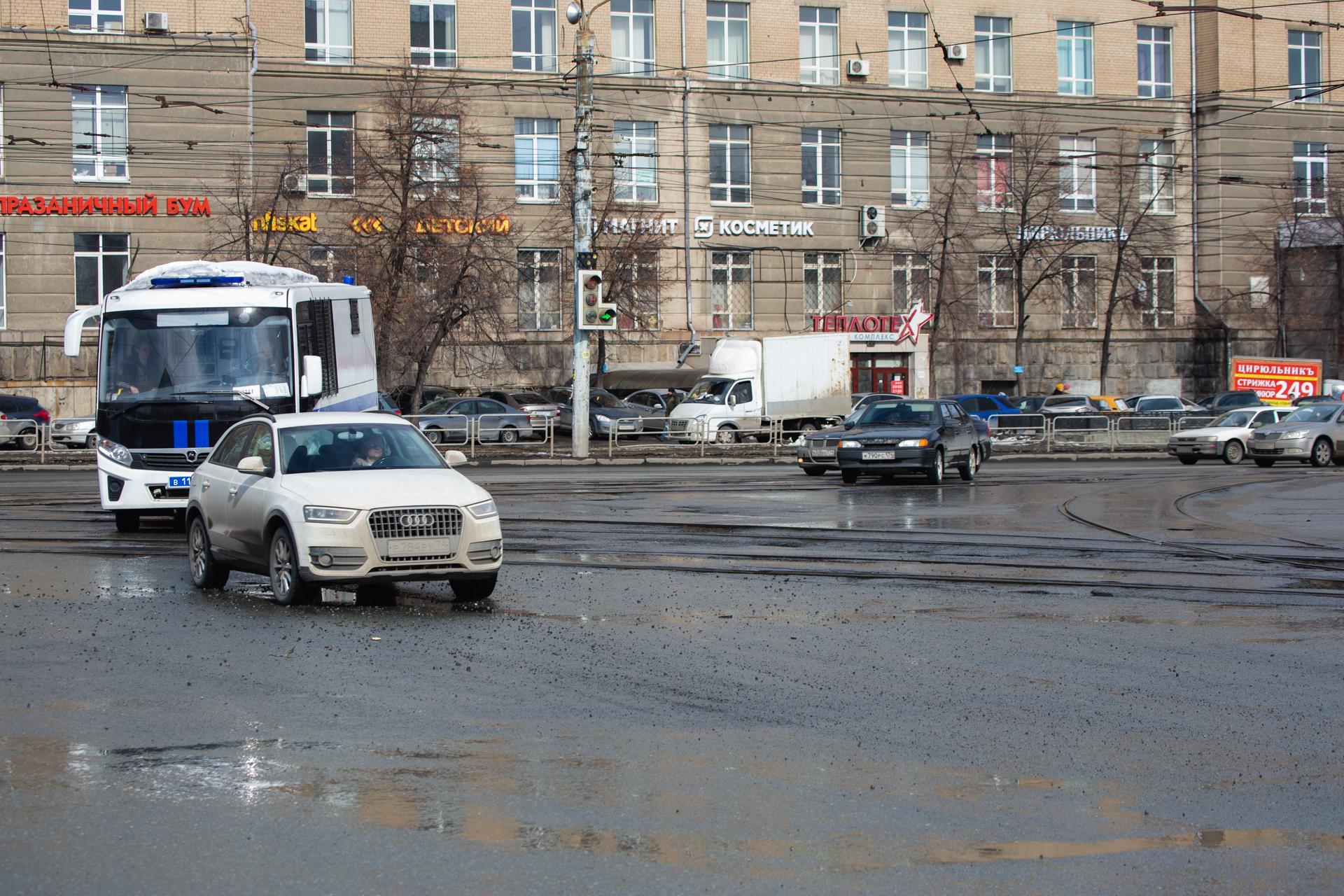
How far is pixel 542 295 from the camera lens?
5572 cm

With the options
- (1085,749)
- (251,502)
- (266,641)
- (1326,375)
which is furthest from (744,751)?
(1326,375)

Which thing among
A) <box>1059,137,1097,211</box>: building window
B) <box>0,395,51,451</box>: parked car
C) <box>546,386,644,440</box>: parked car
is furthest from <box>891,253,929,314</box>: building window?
<box>0,395,51,451</box>: parked car

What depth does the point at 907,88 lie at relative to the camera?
5859cm

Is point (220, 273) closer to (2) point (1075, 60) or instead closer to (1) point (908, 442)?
(1) point (908, 442)

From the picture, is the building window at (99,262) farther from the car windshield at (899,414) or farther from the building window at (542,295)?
the car windshield at (899,414)

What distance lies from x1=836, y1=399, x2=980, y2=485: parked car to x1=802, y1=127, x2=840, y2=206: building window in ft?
102

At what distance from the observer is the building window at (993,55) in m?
59.5

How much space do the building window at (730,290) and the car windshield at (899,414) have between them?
29543 millimetres

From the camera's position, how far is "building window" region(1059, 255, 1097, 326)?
199 ft

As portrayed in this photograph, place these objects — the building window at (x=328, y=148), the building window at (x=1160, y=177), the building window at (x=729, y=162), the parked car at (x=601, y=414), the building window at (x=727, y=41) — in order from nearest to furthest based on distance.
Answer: the parked car at (x=601, y=414)
the building window at (x=328, y=148)
the building window at (x=727, y=41)
the building window at (x=729, y=162)
the building window at (x=1160, y=177)

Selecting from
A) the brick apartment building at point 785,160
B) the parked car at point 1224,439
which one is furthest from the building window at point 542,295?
the parked car at point 1224,439

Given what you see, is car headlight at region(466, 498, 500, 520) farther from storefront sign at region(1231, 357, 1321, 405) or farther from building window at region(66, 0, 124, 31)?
storefront sign at region(1231, 357, 1321, 405)

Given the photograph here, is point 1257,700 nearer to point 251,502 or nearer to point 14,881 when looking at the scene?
point 14,881

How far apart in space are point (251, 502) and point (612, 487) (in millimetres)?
13872
